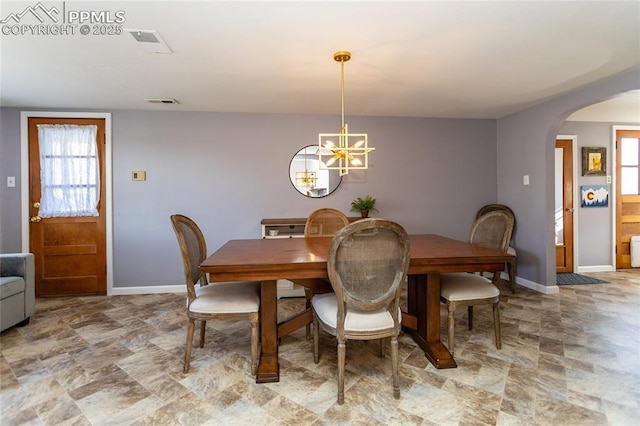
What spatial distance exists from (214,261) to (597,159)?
17.5ft

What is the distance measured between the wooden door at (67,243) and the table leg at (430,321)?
11.6 ft

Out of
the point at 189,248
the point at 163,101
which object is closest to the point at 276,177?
the point at 163,101

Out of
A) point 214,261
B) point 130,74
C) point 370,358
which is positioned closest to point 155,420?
point 214,261

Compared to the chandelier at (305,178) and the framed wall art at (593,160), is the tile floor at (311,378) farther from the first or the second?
the framed wall art at (593,160)

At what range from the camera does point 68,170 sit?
3541 mm

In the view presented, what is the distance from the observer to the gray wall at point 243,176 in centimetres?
366

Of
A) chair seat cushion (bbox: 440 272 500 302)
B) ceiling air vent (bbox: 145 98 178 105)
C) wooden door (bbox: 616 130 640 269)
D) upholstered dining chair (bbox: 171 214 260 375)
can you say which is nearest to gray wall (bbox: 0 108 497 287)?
ceiling air vent (bbox: 145 98 178 105)

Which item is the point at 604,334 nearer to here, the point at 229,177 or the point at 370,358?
the point at 370,358

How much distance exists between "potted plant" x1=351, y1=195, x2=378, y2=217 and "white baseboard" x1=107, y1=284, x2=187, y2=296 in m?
2.33

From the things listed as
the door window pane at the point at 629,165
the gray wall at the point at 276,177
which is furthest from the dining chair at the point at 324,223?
the door window pane at the point at 629,165

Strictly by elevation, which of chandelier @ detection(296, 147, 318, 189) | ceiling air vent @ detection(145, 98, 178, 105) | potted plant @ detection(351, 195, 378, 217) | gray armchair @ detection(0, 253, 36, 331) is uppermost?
ceiling air vent @ detection(145, 98, 178, 105)

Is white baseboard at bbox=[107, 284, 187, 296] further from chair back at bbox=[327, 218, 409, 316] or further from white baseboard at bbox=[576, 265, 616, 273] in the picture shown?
white baseboard at bbox=[576, 265, 616, 273]

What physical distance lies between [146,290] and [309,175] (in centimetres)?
242

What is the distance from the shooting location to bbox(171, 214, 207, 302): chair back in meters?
1.92
